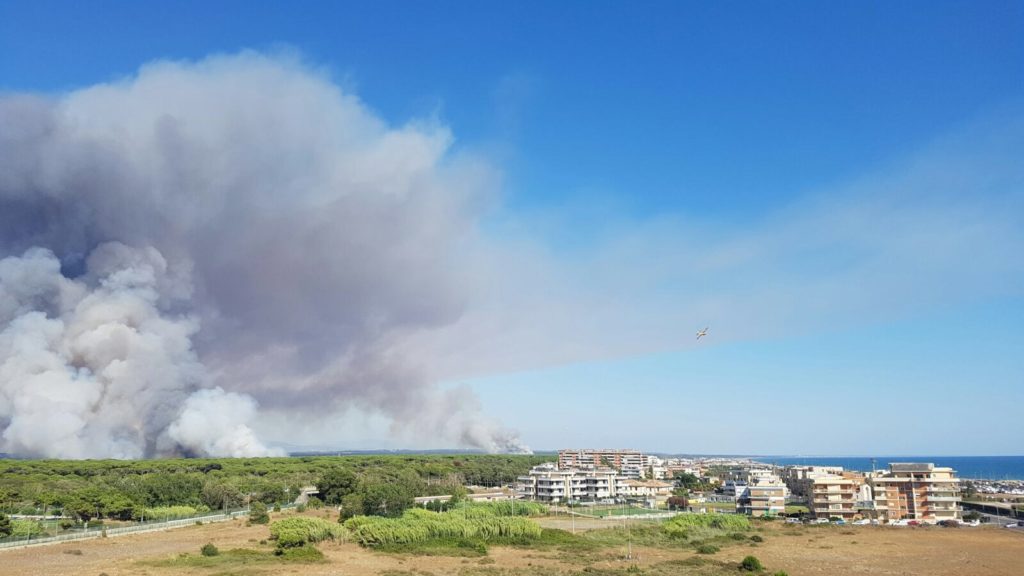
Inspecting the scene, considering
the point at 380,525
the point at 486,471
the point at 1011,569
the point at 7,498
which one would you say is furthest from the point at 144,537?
the point at 486,471

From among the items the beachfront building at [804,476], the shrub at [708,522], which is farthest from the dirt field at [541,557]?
the beachfront building at [804,476]

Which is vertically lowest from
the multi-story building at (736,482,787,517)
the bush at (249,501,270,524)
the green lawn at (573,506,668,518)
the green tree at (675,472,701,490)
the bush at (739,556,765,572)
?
the green tree at (675,472,701,490)

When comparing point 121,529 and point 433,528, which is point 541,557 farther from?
point 121,529

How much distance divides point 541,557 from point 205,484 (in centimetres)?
6697

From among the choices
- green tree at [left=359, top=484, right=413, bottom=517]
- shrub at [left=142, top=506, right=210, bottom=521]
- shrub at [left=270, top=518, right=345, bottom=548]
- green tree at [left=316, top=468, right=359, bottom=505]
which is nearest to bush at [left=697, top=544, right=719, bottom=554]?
shrub at [left=270, top=518, right=345, bottom=548]

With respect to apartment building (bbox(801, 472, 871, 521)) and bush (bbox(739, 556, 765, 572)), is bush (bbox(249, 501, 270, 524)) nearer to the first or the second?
bush (bbox(739, 556, 765, 572))

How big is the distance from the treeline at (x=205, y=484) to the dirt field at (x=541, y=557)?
12.9 m

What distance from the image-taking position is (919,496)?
10388 centimetres

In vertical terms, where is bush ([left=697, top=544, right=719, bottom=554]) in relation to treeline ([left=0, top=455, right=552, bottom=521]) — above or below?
below

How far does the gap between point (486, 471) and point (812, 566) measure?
378 ft

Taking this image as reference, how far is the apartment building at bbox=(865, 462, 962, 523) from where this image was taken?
338 feet

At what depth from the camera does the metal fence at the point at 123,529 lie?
61.9 meters

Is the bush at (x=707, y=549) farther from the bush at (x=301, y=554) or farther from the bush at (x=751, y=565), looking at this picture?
the bush at (x=301, y=554)

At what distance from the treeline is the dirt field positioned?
509 inches
